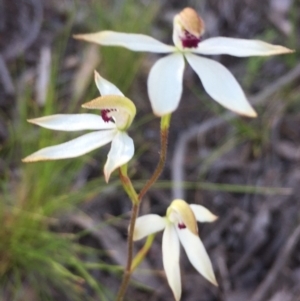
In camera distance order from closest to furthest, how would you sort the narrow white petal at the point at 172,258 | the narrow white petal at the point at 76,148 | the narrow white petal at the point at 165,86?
the narrow white petal at the point at 165,86, the narrow white petal at the point at 76,148, the narrow white petal at the point at 172,258

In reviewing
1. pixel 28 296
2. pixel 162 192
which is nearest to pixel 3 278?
pixel 28 296

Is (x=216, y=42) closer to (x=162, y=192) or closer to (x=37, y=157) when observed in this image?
(x=37, y=157)

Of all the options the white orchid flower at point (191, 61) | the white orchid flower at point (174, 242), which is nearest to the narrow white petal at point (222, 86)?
the white orchid flower at point (191, 61)

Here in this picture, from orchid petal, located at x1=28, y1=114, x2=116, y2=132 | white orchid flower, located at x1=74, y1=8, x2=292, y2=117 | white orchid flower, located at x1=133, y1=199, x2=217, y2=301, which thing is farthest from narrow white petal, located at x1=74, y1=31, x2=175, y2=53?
white orchid flower, located at x1=133, y1=199, x2=217, y2=301

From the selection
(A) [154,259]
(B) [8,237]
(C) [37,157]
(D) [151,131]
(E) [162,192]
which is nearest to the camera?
(C) [37,157]

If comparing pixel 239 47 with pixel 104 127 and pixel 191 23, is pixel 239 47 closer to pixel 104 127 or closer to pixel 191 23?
pixel 191 23

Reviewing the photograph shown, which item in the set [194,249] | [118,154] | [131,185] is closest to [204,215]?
[194,249]

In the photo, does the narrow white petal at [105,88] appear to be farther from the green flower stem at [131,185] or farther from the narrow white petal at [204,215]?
the narrow white petal at [204,215]
